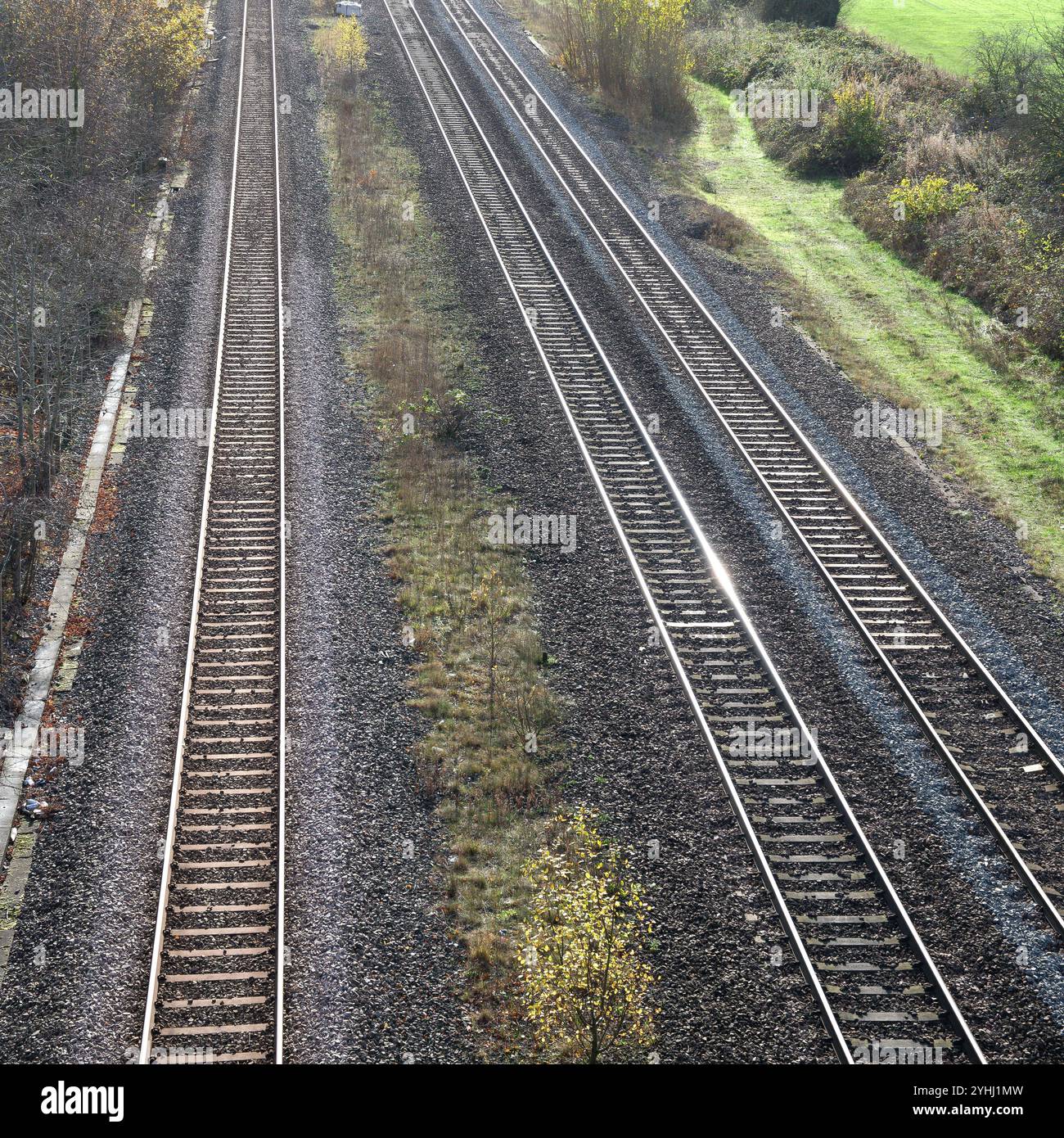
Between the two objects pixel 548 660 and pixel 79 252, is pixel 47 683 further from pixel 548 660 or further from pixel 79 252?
pixel 79 252

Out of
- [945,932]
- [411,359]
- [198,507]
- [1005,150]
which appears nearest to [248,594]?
[198,507]

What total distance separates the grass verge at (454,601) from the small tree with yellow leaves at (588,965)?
265 mm

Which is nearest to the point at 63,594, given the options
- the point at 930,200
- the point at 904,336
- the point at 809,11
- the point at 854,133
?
the point at 904,336

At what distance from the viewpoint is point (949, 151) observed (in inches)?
1142

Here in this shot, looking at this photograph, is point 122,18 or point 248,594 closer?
point 248,594

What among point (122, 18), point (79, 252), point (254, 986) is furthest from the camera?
point (122, 18)

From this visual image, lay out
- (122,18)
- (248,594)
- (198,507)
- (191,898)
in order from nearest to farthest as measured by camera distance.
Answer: (191,898) < (248,594) < (198,507) < (122,18)

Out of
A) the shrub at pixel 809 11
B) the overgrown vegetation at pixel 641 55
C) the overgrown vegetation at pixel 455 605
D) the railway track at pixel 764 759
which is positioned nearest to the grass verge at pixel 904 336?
the overgrown vegetation at pixel 641 55

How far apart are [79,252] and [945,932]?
19.1 m

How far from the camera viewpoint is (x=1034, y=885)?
10.6m

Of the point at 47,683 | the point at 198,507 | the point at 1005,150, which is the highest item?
the point at 1005,150

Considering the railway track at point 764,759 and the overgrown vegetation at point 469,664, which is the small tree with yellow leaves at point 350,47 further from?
the railway track at point 764,759

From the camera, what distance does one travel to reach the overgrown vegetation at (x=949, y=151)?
24.3m

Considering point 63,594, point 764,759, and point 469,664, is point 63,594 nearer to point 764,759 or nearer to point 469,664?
point 469,664
